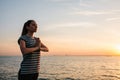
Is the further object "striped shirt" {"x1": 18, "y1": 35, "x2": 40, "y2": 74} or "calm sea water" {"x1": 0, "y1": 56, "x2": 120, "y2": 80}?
"calm sea water" {"x1": 0, "y1": 56, "x2": 120, "y2": 80}

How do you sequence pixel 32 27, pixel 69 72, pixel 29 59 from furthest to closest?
pixel 69 72 < pixel 32 27 < pixel 29 59

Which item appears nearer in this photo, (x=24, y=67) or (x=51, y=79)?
(x=24, y=67)

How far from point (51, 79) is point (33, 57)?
85.9ft

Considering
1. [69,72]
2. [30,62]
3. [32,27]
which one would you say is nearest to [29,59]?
[30,62]

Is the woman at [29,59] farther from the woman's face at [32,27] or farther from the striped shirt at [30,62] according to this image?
the woman's face at [32,27]

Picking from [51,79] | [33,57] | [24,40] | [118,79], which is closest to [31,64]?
[33,57]

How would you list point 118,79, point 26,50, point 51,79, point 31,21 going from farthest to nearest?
point 118,79 < point 51,79 < point 31,21 < point 26,50

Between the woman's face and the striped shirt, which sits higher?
the woman's face

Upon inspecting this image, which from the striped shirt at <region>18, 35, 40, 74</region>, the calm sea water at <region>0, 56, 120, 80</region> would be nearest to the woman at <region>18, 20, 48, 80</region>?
the striped shirt at <region>18, 35, 40, 74</region>

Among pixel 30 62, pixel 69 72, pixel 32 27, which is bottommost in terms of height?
pixel 69 72

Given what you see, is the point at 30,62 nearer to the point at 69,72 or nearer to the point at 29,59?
the point at 29,59

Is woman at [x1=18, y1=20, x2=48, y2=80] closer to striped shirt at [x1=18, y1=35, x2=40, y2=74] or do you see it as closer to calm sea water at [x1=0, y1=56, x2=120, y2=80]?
striped shirt at [x1=18, y1=35, x2=40, y2=74]

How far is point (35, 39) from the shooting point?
463cm

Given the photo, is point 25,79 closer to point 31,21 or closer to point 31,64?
point 31,64
